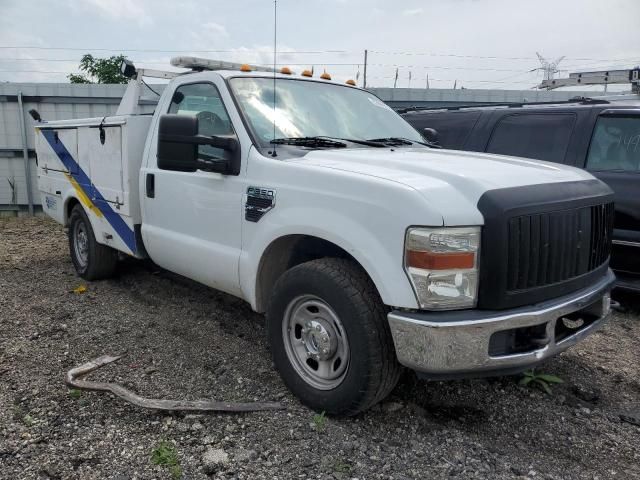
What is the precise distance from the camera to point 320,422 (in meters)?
2.88

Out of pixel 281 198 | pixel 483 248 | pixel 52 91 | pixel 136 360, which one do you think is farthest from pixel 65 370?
pixel 52 91

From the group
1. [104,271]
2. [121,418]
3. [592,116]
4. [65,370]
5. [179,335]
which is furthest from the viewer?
[104,271]

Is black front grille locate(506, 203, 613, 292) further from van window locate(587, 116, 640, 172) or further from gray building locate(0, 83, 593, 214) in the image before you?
gray building locate(0, 83, 593, 214)

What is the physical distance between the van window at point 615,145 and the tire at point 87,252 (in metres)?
4.72

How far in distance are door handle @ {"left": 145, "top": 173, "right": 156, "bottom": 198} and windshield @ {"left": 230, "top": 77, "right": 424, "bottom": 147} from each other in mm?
1047

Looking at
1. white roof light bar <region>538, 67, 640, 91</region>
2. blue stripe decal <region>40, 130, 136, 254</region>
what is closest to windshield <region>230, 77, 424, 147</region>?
blue stripe decal <region>40, 130, 136, 254</region>

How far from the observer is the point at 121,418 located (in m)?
2.97

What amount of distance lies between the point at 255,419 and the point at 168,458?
0.53 m

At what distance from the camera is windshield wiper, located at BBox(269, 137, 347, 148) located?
339 cm

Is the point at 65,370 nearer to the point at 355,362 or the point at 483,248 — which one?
the point at 355,362

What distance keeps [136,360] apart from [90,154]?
2.27 meters

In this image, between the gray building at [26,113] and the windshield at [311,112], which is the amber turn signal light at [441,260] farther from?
the gray building at [26,113]

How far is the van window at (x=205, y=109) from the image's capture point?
Result: 3.69 meters

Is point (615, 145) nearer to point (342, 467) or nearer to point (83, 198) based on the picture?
point (342, 467)
